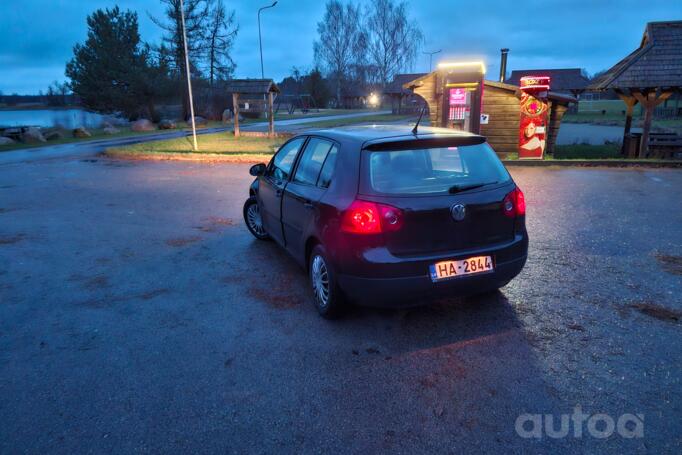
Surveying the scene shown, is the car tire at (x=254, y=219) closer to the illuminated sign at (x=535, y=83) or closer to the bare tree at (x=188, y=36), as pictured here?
the illuminated sign at (x=535, y=83)

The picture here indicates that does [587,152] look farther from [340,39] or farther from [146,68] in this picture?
[340,39]

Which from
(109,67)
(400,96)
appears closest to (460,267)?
(109,67)

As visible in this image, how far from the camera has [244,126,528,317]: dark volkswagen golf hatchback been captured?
140 inches

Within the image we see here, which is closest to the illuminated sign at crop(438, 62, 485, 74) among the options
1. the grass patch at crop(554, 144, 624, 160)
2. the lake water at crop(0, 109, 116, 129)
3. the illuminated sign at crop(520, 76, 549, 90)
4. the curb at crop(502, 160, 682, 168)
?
the illuminated sign at crop(520, 76, 549, 90)

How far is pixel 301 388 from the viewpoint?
3086mm

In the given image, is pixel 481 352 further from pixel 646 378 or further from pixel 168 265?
pixel 168 265

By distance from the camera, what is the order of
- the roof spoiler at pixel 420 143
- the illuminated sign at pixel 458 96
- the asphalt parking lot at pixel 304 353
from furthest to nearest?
the illuminated sign at pixel 458 96, the roof spoiler at pixel 420 143, the asphalt parking lot at pixel 304 353

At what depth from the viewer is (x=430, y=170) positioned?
3.98 metres

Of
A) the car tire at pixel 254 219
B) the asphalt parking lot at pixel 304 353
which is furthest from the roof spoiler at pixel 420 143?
the car tire at pixel 254 219

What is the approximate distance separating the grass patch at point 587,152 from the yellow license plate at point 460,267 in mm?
13494

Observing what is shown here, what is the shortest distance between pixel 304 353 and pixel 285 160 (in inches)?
103

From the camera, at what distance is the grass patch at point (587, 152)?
15.7 m

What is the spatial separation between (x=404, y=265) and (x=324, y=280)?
0.88 m

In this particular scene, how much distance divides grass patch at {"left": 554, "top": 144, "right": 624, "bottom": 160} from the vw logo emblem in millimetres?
13659
